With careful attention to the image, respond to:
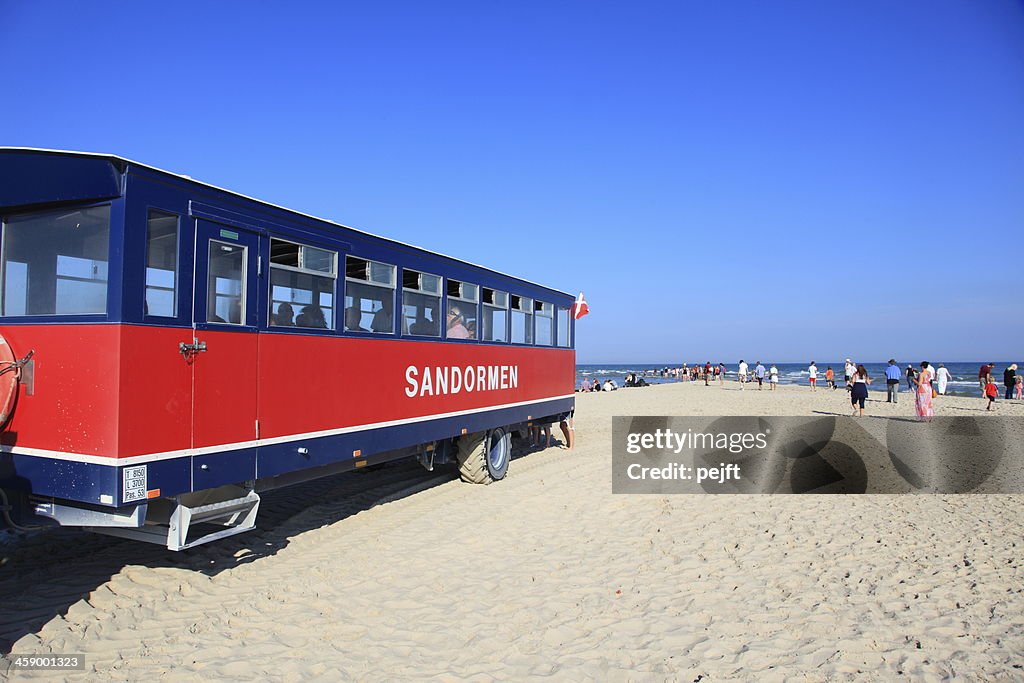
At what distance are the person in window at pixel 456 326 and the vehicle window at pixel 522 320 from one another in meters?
1.89

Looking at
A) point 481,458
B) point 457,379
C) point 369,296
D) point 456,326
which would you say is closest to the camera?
point 369,296

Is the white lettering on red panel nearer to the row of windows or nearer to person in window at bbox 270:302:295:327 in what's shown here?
the row of windows

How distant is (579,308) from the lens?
15.0 metres

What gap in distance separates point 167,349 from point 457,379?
188 inches

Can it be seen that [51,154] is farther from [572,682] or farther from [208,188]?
[572,682]

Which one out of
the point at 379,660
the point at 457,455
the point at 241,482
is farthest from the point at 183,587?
the point at 457,455

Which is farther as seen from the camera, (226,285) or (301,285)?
(301,285)

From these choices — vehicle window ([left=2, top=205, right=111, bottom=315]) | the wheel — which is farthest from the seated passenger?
vehicle window ([left=2, top=205, right=111, bottom=315])

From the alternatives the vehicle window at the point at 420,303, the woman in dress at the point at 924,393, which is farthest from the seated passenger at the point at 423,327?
the woman in dress at the point at 924,393

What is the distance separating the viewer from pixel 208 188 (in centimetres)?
563

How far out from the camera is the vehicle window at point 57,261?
16.5ft

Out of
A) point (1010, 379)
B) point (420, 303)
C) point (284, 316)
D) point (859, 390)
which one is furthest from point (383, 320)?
point (1010, 379)

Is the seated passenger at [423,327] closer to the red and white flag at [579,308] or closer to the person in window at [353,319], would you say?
the person in window at [353,319]

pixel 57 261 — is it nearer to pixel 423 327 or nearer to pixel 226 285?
pixel 226 285
